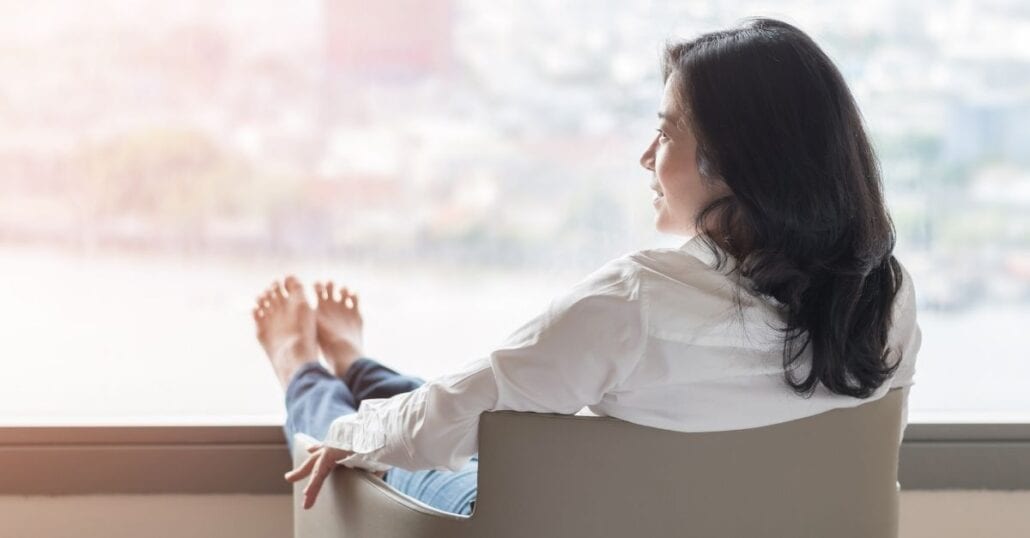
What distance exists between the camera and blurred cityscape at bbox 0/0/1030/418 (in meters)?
A: 2.01

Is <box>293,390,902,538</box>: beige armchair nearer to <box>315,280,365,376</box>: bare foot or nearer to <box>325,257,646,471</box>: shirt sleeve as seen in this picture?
<box>325,257,646,471</box>: shirt sleeve

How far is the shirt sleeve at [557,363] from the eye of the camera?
1154mm

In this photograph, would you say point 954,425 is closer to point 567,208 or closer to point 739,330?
point 567,208

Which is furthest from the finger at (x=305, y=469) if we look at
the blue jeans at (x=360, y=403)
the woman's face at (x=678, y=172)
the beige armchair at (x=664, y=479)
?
the woman's face at (x=678, y=172)

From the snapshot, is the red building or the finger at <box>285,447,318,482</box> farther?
the red building

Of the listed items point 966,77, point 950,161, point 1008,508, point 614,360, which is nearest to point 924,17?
point 966,77

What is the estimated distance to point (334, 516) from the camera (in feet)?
4.62

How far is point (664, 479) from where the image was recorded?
1.17 m

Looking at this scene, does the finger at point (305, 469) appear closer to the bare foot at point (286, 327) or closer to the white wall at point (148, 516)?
the bare foot at point (286, 327)

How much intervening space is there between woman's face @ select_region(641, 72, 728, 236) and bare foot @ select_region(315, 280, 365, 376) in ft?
2.48

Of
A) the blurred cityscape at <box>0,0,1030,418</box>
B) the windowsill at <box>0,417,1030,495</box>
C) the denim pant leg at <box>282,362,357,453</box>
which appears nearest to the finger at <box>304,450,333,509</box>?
the denim pant leg at <box>282,362,357,453</box>

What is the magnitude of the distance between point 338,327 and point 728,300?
97cm

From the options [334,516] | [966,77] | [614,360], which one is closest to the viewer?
[614,360]

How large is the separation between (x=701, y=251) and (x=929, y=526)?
1119 millimetres
